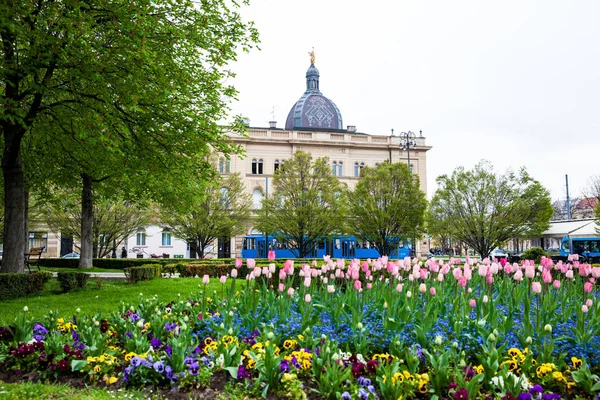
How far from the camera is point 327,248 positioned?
121 feet

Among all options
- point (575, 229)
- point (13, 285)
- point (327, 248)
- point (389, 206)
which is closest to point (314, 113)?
point (327, 248)

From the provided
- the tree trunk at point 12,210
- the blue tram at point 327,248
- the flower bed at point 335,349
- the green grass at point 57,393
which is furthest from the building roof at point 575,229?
the green grass at point 57,393

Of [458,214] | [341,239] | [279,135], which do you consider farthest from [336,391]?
[279,135]

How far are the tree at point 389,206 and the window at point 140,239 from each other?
26955 mm

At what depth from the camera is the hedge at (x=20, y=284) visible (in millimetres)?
11133

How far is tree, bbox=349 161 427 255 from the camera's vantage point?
100 ft

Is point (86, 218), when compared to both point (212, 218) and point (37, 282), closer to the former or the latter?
point (37, 282)

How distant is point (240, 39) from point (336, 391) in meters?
12.2

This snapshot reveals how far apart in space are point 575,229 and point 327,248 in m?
17.9

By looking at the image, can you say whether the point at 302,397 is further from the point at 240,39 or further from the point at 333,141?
the point at 333,141

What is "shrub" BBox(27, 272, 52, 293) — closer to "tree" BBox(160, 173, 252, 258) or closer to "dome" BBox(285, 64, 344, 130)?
"tree" BBox(160, 173, 252, 258)

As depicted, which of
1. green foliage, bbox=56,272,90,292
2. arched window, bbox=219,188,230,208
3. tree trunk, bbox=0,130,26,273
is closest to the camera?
green foliage, bbox=56,272,90,292

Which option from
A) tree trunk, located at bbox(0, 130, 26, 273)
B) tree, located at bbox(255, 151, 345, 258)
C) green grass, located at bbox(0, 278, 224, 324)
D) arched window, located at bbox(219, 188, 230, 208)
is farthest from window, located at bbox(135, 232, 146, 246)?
tree trunk, located at bbox(0, 130, 26, 273)

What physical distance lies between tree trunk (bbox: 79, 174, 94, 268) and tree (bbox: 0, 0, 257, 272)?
5.40 metres
